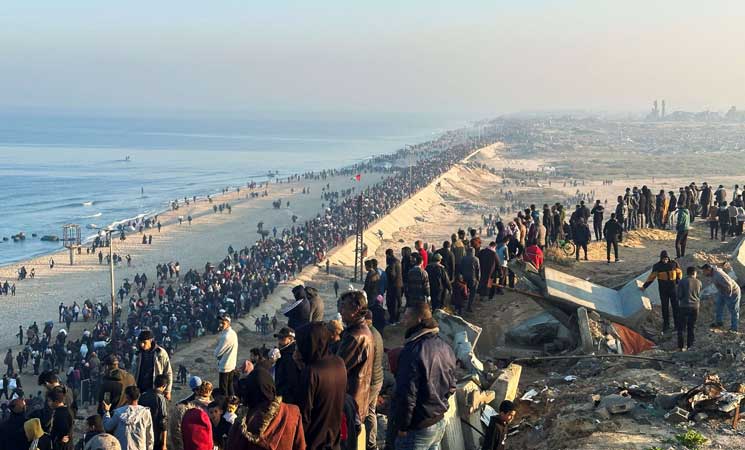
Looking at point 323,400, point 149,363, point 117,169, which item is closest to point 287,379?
point 323,400

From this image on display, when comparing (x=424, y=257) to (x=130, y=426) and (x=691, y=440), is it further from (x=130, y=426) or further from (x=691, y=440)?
(x=130, y=426)

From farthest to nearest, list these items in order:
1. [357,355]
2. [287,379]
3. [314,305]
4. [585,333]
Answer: [585,333]
[314,305]
[357,355]
[287,379]

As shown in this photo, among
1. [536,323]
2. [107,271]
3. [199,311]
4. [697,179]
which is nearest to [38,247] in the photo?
[107,271]

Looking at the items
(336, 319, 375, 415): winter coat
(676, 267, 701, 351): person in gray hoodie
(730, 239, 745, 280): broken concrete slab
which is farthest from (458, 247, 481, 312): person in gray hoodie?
(336, 319, 375, 415): winter coat

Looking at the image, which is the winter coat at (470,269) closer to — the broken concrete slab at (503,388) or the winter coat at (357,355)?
the broken concrete slab at (503,388)

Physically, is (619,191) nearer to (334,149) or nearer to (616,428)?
(616,428)

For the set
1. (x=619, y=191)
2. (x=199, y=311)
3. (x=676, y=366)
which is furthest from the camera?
(x=619, y=191)

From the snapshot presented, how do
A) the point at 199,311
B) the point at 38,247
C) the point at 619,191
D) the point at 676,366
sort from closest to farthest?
A: the point at 676,366 → the point at 199,311 → the point at 38,247 → the point at 619,191
